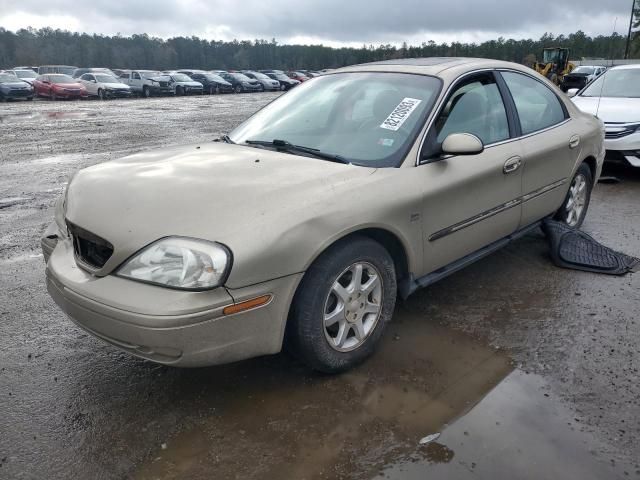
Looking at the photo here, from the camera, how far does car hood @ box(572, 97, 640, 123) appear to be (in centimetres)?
734

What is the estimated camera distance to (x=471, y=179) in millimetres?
3408

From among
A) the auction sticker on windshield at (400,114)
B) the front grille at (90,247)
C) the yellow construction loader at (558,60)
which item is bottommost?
the front grille at (90,247)

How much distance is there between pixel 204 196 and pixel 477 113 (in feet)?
6.73

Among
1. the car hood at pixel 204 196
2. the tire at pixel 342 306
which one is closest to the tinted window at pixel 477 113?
the car hood at pixel 204 196

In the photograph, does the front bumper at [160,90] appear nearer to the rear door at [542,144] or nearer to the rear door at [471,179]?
the rear door at [542,144]

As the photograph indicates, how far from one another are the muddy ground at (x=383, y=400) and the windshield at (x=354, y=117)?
1169 mm

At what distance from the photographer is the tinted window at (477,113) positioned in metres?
3.42

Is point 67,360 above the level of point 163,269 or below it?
below

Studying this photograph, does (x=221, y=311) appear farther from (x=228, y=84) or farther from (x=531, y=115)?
(x=228, y=84)

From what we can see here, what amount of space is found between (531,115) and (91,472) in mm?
3758

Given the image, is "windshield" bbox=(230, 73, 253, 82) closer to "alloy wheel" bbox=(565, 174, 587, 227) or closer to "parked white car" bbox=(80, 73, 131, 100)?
"parked white car" bbox=(80, 73, 131, 100)

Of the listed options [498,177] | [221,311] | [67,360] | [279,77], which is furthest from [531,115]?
[279,77]

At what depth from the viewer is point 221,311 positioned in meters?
2.32

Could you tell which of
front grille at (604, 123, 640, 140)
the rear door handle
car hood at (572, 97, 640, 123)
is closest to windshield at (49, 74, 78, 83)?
car hood at (572, 97, 640, 123)
